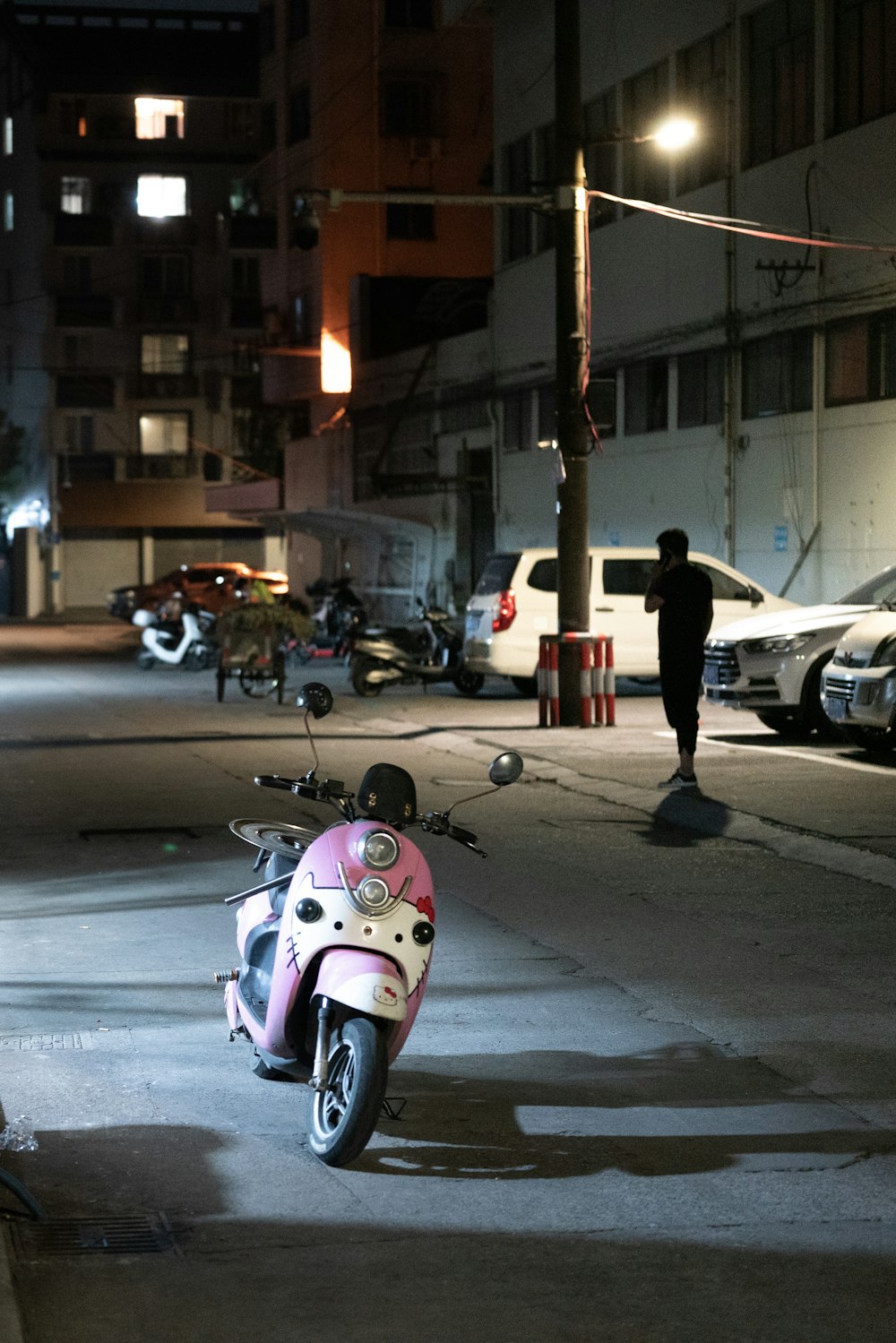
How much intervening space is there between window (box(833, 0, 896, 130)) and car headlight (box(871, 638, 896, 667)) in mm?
11137

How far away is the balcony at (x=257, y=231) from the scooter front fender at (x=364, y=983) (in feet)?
170

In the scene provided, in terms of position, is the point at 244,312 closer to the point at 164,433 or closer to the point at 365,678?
the point at 164,433

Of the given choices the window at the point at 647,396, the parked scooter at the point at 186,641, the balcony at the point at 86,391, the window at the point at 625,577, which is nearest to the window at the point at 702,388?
the window at the point at 647,396

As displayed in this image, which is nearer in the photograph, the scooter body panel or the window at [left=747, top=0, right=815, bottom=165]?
the scooter body panel

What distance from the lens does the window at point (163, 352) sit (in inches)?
2862

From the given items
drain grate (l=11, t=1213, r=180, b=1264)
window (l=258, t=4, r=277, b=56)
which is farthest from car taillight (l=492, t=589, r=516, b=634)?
window (l=258, t=4, r=277, b=56)

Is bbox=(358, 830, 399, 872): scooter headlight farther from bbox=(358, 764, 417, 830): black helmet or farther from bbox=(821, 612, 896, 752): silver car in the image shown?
bbox=(821, 612, 896, 752): silver car

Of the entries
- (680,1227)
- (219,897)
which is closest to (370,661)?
(219,897)

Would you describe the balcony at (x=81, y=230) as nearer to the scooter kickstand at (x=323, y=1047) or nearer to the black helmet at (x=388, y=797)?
the black helmet at (x=388, y=797)

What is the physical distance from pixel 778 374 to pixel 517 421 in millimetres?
10234

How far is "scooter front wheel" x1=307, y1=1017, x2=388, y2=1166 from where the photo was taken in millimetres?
5492

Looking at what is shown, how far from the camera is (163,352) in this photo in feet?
239

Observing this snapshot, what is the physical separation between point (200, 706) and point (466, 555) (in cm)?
1651

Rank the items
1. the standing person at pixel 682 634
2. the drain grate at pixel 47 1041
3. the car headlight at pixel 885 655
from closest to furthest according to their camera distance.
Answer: the drain grate at pixel 47 1041, the standing person at pixel 682 634, the car headlight at pixel 885 655
